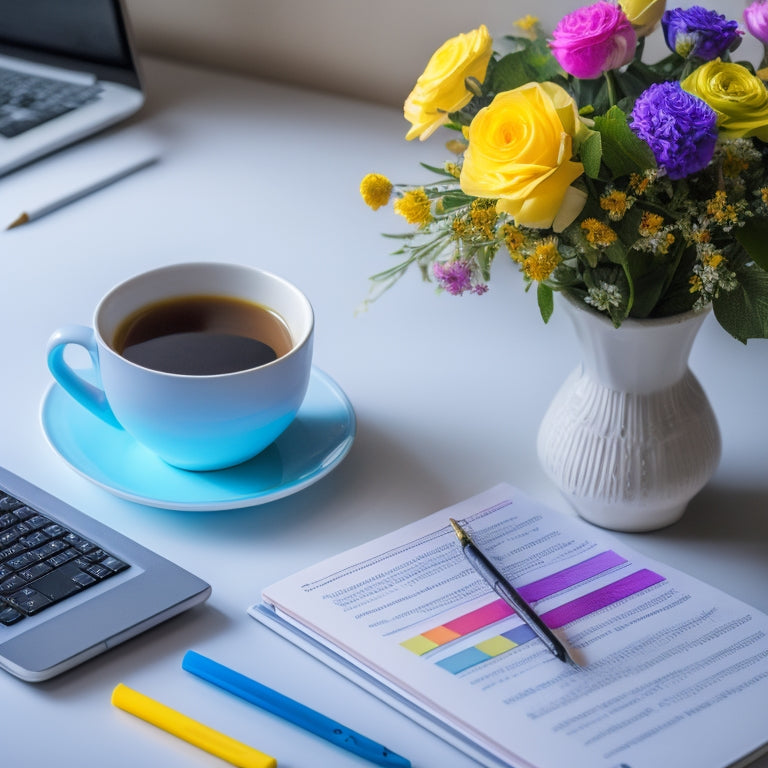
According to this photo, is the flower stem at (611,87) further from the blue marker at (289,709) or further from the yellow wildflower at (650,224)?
the blue marker at (289,709)

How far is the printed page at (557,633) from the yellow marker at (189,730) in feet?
0.28

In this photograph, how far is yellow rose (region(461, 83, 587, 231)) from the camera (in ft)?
1.98

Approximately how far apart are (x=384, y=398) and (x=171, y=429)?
0.21 m

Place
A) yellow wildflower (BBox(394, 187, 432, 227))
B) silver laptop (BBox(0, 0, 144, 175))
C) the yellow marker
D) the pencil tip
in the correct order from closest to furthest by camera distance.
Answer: the yellow marker, yellow wildflower (BBox(394, 187, 432, 227)), the pencil tip, silver laptop (BBox(0, 0, 144, 175))

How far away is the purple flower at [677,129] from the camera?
0.60 metres

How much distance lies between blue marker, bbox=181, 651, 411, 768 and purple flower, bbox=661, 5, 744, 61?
43 centimetres

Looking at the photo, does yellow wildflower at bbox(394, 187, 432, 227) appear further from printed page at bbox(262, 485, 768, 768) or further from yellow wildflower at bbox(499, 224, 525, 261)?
printed page at bbox(262, 485, 768, 768)

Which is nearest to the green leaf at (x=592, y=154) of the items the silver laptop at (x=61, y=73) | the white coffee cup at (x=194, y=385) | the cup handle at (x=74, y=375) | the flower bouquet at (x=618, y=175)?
the flower bouquet at (x=618, y=175)

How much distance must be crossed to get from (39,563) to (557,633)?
1.00 feet

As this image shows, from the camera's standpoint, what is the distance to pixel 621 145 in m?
0.63

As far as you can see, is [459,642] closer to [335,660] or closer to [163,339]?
[335,660]

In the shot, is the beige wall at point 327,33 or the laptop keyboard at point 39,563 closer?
the laptop keyboard at point 39,563

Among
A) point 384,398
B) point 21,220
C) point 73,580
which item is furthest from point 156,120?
point 73,580

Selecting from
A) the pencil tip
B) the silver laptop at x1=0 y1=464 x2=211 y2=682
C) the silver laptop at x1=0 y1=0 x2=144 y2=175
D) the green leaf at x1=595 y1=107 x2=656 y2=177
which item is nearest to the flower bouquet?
the green leaf at x1=595 y1=107 x2=656 y2=177
